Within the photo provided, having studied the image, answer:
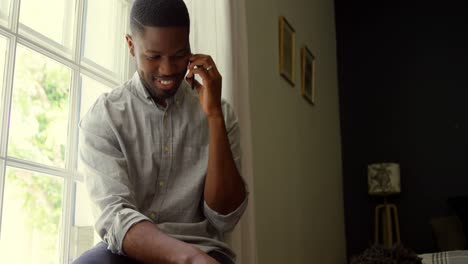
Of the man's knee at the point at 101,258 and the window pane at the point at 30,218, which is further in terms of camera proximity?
the window pane at the point at 30,218

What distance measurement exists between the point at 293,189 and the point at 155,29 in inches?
103

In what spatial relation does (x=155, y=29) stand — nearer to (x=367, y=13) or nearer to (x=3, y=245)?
(x=3, y=245)

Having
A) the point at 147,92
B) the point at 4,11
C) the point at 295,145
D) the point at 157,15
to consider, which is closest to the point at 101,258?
the point at 147,92

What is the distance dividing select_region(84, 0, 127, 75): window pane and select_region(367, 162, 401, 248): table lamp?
332 cm

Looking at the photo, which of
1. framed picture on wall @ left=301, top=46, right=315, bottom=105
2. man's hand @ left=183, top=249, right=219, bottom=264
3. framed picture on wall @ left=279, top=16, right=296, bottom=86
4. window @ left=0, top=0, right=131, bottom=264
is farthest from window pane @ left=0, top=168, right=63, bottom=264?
framed picture on wall @ left=301, top=46, right=315, bottom=105

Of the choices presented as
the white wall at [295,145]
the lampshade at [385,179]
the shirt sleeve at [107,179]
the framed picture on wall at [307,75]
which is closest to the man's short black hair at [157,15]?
the shirt sleeve at [107,179]

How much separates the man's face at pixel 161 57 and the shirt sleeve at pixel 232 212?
19 cm

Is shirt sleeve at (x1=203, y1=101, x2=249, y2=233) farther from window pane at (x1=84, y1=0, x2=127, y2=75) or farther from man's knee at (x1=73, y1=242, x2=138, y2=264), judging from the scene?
window pane at (x1=84, y1=0, x2=127, y2=75)

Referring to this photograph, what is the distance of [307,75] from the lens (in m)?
4.66

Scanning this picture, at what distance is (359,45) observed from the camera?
5910mm

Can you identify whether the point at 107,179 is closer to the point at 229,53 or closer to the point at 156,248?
the point at 156,248

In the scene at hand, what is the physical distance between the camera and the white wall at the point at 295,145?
350cm

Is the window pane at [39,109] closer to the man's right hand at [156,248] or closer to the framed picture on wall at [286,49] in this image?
the man's right hand at [156,248]

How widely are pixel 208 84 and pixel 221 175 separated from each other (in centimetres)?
25
